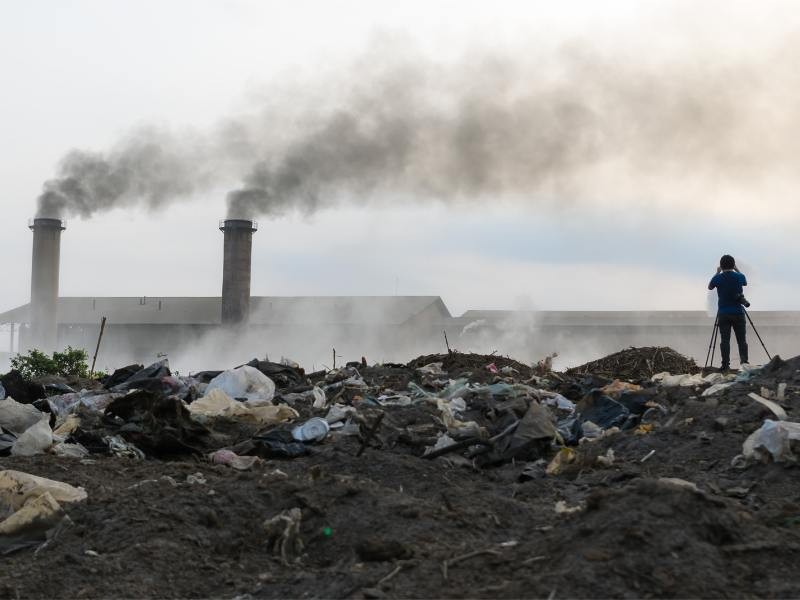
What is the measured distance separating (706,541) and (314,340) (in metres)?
34.5

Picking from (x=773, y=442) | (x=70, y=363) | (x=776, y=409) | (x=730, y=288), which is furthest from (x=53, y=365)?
(x=773, y=442)

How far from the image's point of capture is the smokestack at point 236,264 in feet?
114

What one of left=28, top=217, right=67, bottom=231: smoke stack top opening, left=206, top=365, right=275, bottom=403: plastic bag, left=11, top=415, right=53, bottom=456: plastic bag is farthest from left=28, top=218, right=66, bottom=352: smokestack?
left=11, top=415, right=53, bottom=456: plastic bag

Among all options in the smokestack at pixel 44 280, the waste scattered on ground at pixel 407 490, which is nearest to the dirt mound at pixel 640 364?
the waste scattered on ground at pixel 407 490

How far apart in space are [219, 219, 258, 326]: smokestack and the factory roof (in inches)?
107

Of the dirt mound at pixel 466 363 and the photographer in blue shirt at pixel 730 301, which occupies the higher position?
the photographer in blue shirt at pixel 730 301

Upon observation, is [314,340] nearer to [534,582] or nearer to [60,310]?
[60,310]

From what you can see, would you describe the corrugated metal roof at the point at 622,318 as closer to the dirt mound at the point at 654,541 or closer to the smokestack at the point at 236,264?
the smokestack at the point at 236,264

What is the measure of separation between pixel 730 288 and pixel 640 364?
2233 millimetres

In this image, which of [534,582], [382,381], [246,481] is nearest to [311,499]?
[246,481]

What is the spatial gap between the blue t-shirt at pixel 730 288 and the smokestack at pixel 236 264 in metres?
25.2

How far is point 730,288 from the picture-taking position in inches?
458

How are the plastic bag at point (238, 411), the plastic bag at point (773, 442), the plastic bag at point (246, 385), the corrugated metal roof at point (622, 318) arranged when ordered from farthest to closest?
the corrugated metal roof at point (622, 318) < the plastic bag at point (246, 385) < the plastic bag at point (238, 411) < the plastic bag at point (773, 442)

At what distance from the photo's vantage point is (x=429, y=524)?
14.1 feet
